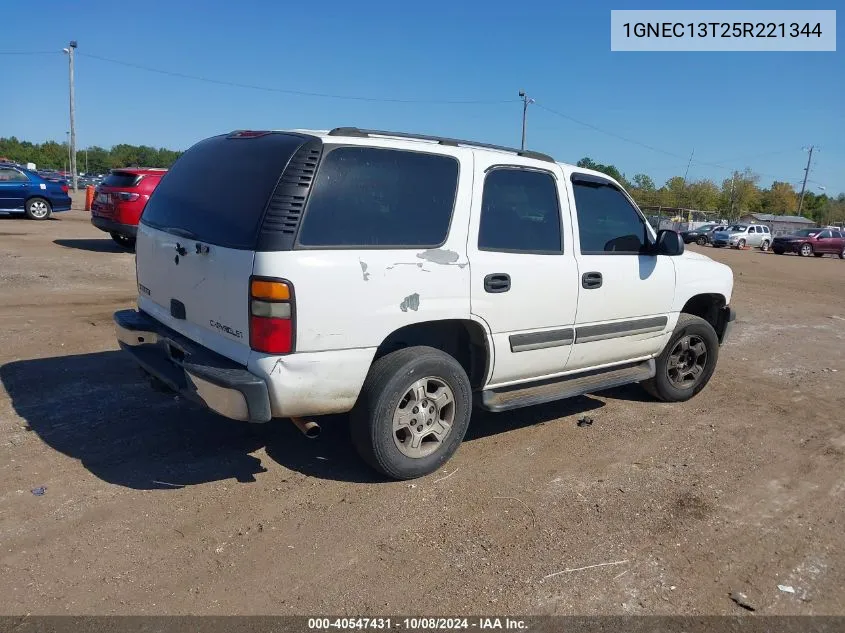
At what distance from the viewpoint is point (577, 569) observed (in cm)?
319

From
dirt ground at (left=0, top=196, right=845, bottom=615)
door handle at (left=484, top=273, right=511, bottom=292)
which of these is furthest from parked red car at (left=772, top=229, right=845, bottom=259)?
door handle at (left=484, top=273, right=511, bottom=292)

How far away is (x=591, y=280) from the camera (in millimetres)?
4633

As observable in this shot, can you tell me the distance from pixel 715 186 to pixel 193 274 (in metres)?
103

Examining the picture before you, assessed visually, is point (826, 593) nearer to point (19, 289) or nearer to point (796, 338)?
point (796, 338)

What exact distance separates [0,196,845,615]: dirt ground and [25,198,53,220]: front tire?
1406 cm

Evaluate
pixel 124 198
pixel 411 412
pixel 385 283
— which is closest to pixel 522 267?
pixel 385 283

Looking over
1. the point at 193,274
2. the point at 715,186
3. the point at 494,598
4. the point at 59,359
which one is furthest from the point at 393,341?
the point at 715,186

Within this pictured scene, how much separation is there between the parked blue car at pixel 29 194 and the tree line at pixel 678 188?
60993mm

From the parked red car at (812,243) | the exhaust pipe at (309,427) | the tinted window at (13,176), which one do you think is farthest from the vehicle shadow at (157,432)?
the parked red car at (812,243)

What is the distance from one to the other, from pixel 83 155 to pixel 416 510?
124 meters

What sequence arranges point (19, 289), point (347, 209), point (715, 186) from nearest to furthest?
1. point (347, 209)
2. point (19, 289)
3. point (715, 186)

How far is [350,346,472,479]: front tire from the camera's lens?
3684mm

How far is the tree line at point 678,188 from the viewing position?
87688 millimetres

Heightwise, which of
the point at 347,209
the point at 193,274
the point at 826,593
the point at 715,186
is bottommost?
the point at 826,593
